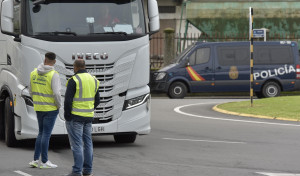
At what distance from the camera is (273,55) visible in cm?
2980

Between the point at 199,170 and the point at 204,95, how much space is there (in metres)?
21.9

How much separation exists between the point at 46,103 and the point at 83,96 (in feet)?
3.87

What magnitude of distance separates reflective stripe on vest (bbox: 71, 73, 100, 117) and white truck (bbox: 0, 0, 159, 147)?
2.81m

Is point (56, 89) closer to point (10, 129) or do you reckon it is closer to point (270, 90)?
point (10, 129)

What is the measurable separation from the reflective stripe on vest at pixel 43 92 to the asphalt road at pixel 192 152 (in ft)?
2.87

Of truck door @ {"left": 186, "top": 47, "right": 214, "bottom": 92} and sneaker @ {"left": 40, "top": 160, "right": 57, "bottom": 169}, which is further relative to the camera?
truck door @ {"left": 186, "top": 47, "right": 214, "bottom": 92}

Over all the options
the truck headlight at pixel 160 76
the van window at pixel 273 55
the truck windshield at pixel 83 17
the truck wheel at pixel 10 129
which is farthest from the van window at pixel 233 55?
the truck wheel at pixel 10 129

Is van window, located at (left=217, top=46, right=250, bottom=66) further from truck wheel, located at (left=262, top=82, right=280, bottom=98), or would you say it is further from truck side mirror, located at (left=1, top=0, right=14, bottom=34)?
truck side mirror, located at (left=1, top=0, right=14, bottom=34)

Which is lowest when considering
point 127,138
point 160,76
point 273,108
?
point 273,108

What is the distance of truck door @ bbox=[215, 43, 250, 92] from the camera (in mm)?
29391

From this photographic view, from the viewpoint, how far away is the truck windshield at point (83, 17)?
13.2 metres

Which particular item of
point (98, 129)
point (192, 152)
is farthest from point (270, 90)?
point (98, 129)

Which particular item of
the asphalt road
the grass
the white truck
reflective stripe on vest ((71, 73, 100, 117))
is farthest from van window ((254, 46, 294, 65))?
reflective stripe on vest ((71, 73, 100, 117))

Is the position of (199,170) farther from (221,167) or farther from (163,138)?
(163,138)
